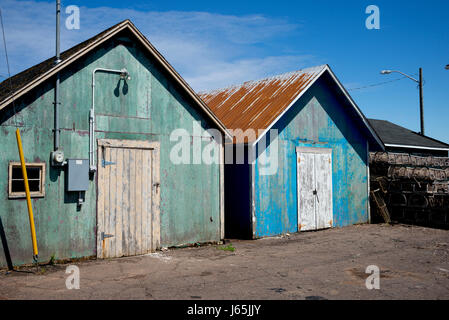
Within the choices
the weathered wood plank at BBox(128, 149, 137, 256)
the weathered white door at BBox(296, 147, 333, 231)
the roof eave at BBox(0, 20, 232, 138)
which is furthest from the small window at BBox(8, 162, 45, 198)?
the weathered white door at BBox(296, 147, 333, 231)

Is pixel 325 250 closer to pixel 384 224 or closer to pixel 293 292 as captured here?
pixel 293 292

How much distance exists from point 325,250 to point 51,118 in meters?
6.95

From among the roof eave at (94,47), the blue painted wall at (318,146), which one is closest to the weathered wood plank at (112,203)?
the roof eave at (94,47)

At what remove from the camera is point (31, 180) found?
26.9 feet

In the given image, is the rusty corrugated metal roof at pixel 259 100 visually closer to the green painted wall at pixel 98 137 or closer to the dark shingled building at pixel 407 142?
the green painted wall at pixel 98 137

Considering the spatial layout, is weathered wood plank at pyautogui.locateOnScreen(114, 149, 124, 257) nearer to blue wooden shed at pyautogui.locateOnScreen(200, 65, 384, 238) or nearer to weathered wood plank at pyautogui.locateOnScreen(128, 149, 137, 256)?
weathered wood plank at pyautogui.locateOnScreen(128, 149, 137, 256)

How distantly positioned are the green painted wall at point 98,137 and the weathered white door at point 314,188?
351 cm

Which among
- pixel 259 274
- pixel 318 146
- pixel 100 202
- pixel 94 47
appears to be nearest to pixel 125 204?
pixel 100 202

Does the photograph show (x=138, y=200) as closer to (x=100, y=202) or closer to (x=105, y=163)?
(x=100, y=202)

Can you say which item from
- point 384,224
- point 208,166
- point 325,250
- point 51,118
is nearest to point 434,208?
point 384,224

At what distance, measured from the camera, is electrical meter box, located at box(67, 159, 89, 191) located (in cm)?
850

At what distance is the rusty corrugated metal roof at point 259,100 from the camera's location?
486 inches

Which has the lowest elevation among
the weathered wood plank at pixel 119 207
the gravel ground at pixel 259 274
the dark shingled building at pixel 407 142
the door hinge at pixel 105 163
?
the gravel ground at pixel 259 274

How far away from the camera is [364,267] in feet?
26.3
